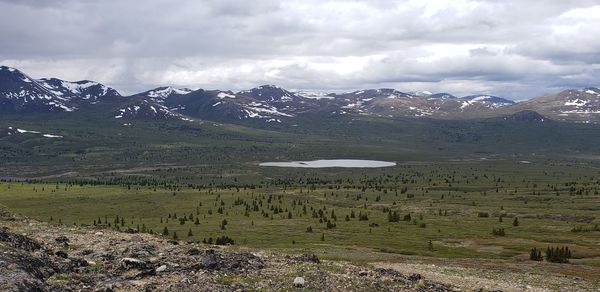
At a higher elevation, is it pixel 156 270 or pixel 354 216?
pixel 156 270

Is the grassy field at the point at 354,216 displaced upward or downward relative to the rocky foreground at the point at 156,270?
downward

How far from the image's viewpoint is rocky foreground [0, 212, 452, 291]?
30.1 m

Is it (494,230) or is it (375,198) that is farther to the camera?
(375,198)

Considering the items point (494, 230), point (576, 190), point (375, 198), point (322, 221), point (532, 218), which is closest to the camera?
point (494, 230)

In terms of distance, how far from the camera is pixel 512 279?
4619 cm

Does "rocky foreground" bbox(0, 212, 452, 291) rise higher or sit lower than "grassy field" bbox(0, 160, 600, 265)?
higher

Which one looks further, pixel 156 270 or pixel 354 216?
pixel 354 216

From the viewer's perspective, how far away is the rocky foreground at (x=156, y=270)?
3014cm

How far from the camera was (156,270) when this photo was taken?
3347cm

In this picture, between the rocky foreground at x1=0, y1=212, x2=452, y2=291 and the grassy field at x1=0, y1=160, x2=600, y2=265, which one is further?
the grassy field at x1=0, y1=160, x2=600, y2=265

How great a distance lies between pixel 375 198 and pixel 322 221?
64722 millimetres

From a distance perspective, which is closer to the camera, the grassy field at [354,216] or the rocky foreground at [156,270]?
the rocky foreground at [156,270]

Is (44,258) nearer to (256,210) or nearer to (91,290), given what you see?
(91,290)

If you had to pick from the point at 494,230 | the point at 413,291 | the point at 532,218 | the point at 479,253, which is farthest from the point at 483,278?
the point at 532,218
